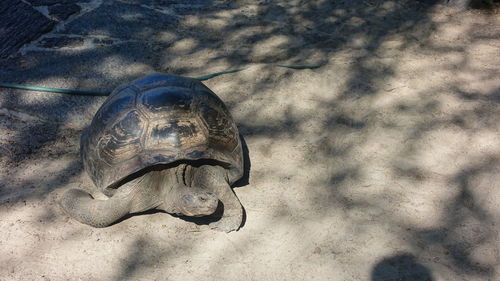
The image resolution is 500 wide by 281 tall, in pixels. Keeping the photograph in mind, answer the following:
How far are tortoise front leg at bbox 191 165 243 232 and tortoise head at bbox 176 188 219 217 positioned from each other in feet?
0.98

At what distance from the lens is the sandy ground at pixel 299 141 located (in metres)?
2.66

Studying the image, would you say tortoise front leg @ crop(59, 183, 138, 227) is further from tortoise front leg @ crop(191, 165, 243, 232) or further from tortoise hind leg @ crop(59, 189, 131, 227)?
tortoise front leg @ crop(191, 165, 243, 232)

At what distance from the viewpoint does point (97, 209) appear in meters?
2.78

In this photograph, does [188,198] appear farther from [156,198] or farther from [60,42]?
[60,42]

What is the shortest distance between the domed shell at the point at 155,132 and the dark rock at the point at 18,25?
2.30 metres

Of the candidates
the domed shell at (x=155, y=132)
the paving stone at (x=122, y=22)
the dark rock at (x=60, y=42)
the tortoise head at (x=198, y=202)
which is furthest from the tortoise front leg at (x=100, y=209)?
the paving stone at (x=122, y=22)

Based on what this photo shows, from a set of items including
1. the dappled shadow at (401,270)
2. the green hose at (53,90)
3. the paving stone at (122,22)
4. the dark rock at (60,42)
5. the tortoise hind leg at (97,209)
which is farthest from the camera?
the paving stone at (122,22)

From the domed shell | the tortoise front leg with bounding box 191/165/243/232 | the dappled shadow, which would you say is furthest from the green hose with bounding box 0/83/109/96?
the dappled shadow

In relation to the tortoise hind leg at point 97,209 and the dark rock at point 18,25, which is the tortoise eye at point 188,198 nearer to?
the tortoise hind leg at point 97,209

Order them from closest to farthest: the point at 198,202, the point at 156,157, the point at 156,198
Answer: the point at 198,202
the point at 156,157
the point at 156,198

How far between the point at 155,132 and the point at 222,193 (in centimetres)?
63

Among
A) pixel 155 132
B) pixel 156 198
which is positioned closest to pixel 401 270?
pixel 156 198

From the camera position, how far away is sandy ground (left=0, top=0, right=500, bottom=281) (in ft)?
8.74

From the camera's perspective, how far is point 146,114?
282cm
